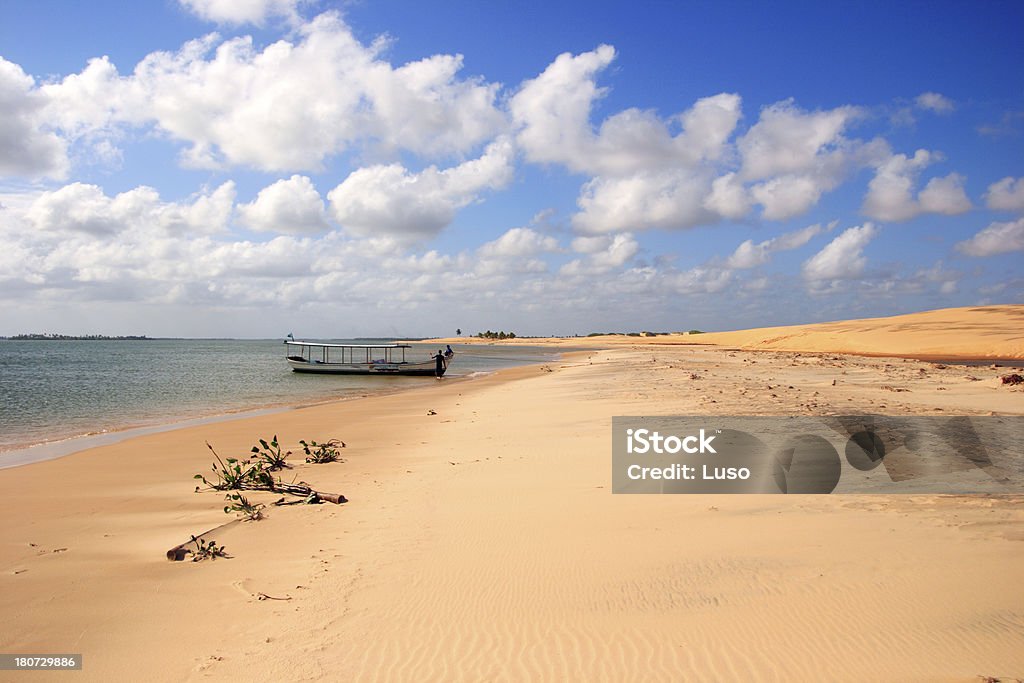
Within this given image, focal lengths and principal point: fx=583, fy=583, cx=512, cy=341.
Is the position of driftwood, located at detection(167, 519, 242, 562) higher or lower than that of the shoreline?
higher

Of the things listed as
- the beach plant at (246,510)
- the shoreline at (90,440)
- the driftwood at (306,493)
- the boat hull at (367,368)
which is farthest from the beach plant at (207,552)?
the boat hull at (367,368)

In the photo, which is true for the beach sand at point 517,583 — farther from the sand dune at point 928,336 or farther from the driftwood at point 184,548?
the sand dune at point 928,336

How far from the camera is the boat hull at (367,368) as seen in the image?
145ft

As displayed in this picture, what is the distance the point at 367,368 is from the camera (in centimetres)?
4572

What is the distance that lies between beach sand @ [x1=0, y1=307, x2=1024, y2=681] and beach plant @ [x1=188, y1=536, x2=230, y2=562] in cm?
11

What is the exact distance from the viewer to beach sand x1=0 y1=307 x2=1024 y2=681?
3738 millimetres

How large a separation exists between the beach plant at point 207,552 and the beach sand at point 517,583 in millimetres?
106

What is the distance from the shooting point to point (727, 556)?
206 inches

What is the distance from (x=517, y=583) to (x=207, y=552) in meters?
3.06

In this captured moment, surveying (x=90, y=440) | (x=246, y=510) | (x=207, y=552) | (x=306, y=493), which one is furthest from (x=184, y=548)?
(x=90, y=440)

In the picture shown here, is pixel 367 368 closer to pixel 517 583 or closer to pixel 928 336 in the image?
pixel 517 583

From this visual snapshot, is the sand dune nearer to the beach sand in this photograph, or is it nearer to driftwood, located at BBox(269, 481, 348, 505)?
the beach sand

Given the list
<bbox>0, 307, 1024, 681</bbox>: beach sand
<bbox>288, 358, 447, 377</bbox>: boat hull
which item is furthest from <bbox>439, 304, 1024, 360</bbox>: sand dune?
<bbox>0, 307, 1024, 681</bbox>: beach sand

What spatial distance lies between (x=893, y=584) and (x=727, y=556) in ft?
4.09
